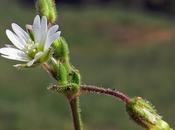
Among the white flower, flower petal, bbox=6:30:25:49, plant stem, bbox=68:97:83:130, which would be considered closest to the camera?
plant stem, bbox=68:97:83:130

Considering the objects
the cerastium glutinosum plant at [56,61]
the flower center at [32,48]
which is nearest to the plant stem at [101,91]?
the cerastium glutinosum plant at [56,61]

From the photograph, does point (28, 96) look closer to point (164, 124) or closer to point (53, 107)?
point (53, 107)

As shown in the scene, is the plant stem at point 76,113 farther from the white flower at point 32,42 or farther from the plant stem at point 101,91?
the white flower at point 32,42

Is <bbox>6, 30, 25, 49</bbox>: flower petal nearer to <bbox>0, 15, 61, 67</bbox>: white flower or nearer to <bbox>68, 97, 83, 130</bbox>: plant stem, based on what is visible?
<bbox>0, 15, 61, 67</bbox>: white flower

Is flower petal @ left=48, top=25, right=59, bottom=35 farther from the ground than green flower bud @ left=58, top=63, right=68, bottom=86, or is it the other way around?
flower petal @ left=48, top=25, right=59, bottom=35

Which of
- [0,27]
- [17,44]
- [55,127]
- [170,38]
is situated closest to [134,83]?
[55,127]

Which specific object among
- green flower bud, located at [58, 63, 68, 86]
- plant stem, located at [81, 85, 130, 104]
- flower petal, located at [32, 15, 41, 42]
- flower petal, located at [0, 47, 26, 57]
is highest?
flower petal, located at [32, 15, 41, 42]

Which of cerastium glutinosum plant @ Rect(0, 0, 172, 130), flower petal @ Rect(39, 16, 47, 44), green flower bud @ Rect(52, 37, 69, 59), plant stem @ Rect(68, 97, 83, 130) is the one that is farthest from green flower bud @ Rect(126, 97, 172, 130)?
flower petal @ Rect(39, 16, 47, 44)

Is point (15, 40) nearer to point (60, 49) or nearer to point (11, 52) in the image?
point (11, 52)
